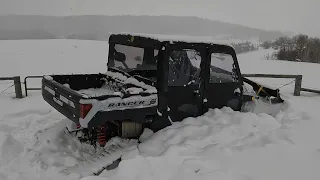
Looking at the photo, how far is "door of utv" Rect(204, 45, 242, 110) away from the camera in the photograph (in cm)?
523

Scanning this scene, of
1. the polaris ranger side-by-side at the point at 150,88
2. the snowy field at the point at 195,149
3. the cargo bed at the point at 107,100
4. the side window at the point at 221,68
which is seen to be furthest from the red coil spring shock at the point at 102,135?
the side window at the point at 221,68

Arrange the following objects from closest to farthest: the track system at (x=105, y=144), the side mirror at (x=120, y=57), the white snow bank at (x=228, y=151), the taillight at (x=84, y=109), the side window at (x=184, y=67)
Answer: the white snow bank at (x=228, y=151), the taillight at (x=84, y=109), the track system at (x=105, y=144), the side window at (x=184, y=67), the side mirror at (x=120, y=57)

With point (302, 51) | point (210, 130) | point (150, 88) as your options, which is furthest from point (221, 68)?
point (302, 51)

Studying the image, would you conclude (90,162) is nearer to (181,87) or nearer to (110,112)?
(110,112)

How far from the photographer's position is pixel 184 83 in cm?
502

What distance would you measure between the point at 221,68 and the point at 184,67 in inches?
30.0

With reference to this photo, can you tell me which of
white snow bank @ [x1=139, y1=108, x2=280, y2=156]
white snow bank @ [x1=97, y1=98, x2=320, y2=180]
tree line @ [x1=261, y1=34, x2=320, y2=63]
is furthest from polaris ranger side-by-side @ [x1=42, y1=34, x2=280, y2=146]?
tree line @ [x1=261, y1=34, x2=320, y2=63]

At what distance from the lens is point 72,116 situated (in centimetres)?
439

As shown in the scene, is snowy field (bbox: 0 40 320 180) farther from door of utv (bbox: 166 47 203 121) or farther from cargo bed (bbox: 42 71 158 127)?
cargo bed (bbox: 42 71 158 127)

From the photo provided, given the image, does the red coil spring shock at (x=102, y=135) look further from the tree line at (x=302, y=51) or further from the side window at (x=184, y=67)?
the tree line at (x=302, y=51)

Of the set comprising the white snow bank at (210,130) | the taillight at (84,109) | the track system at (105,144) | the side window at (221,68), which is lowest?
the track system at (105,144)

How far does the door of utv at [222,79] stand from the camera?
17.1ft

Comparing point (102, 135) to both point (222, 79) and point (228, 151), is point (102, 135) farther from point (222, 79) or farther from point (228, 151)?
point (222, 79)

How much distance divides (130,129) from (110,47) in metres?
1.83
